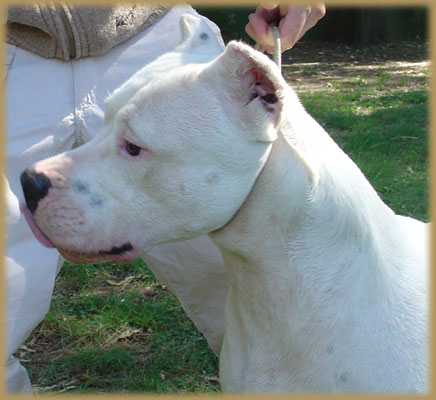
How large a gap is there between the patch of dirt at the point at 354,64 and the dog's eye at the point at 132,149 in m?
7.76

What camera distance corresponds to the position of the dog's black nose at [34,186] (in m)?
2.20

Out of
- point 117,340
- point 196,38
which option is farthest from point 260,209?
point 117,340

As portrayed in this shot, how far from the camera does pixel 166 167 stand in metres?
2.15

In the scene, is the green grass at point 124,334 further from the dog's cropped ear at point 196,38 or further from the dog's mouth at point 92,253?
the dog's cropped ear at point 196,38

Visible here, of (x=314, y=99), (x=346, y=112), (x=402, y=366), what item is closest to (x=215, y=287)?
(x=402, y=366)

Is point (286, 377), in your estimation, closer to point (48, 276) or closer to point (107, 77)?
point (48, 276)

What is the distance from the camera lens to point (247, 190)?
2.19 m

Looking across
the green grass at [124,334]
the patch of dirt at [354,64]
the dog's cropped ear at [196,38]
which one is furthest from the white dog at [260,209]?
the patch of dirt at [354,64]

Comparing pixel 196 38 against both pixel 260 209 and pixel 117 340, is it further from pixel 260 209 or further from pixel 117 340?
pixel 117 340

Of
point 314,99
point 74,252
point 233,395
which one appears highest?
point 74,252

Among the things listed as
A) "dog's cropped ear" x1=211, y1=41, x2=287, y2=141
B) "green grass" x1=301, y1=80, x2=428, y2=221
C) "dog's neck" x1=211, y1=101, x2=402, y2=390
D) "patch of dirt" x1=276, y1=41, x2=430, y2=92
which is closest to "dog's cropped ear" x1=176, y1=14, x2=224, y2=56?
"dog's cropped ear" x1=211, y1=41, x2=287, y2=141

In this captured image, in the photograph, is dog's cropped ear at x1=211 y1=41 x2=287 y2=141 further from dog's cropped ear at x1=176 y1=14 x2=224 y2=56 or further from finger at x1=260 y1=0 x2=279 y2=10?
finger at x1=260 y1=0 x2=279 y2=10

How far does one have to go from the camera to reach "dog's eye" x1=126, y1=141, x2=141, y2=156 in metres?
2.18

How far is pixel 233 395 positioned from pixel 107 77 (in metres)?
1.55
